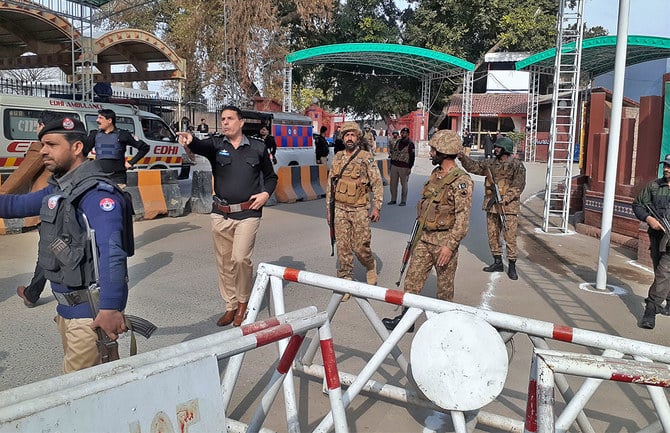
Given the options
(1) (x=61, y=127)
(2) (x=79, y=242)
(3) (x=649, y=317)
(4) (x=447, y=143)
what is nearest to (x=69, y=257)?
(2) (x=79, y=242)

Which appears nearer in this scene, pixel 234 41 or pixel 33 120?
pixel 33 120

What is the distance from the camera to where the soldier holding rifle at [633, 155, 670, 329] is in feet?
17.2

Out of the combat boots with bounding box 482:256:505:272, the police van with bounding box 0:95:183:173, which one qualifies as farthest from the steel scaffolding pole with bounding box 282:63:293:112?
the combat boots with bounding box 482:256:505:272

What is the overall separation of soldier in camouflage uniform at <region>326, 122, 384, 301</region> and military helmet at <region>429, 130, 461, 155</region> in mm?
1200

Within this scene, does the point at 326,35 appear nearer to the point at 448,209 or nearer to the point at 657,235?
the point at 657,235

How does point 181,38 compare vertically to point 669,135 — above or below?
above

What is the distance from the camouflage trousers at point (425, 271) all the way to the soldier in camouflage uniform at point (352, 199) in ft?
3.45

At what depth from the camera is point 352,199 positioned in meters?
5.80

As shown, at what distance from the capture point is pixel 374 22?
3534 cm

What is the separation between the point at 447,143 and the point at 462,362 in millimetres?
2666

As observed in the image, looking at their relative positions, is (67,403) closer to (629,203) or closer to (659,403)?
(659,403)

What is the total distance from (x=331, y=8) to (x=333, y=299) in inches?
1030

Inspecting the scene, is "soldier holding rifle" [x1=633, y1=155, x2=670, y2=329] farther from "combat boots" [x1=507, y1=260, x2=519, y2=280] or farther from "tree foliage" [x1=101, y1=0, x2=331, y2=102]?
"tree foliage" [x1=101, y1=0, x2=331, y2=102]

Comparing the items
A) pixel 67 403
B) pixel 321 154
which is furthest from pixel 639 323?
pixel 321 154
